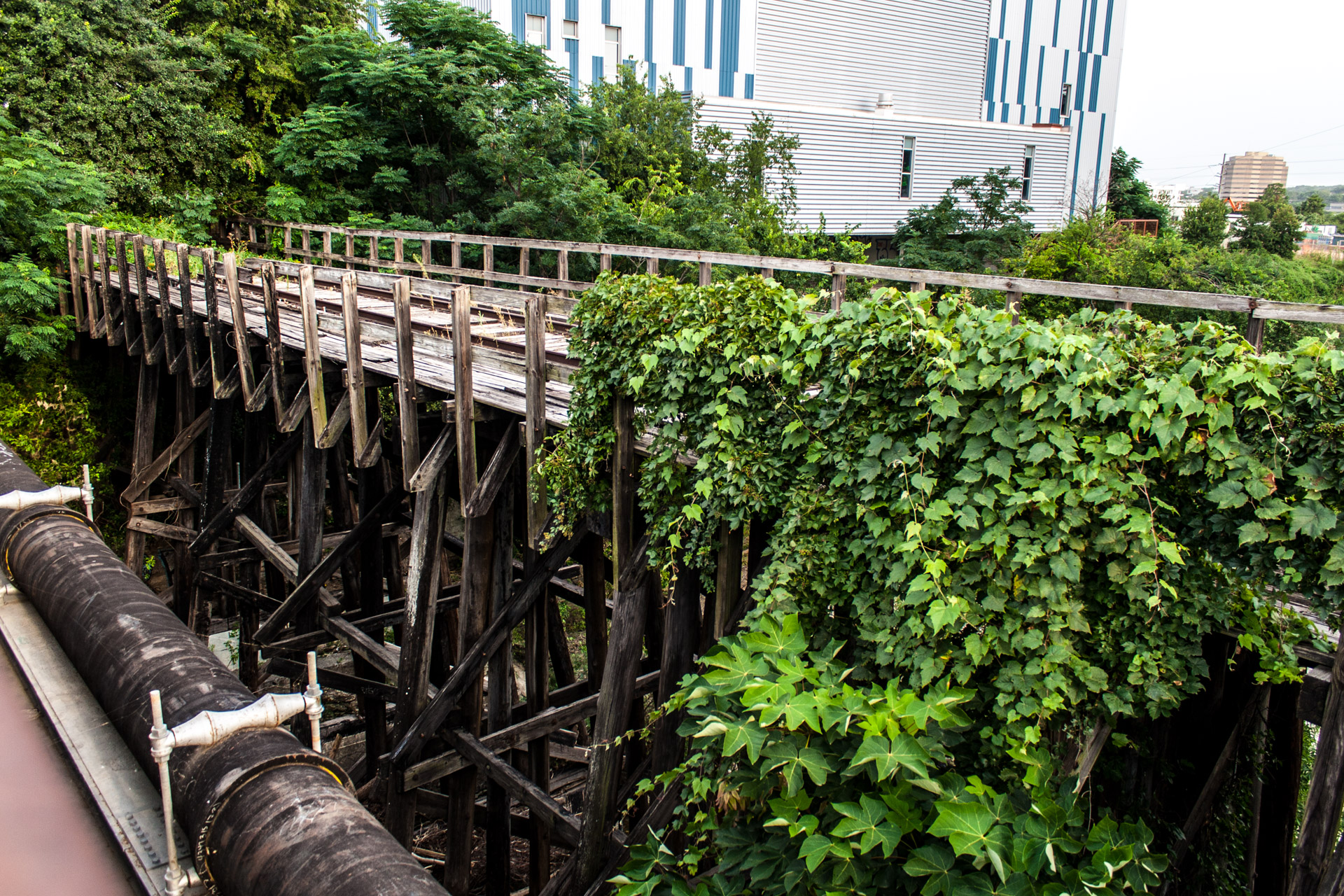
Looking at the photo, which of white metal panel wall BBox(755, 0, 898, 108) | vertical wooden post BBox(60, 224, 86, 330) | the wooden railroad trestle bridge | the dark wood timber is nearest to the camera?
the dark wood timber

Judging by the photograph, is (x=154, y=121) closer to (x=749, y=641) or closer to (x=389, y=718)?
(x=389, y=718)

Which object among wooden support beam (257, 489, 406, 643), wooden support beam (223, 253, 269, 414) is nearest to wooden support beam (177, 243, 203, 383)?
wooden support beam (223, 253, 269, 414)

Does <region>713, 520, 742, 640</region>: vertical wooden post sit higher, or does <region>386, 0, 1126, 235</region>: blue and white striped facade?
<region>386, 0, 1126, 235</region>: blue and white striped facade

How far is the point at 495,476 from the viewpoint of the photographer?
5.39 meters

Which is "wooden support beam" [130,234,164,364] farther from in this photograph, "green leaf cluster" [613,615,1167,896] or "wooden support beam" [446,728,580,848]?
"green leaf cluster" [613,615,1167,896]

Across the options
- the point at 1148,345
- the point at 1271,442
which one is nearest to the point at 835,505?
the point at 1148,345

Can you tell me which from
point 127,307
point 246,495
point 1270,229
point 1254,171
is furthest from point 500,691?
point 1254,171

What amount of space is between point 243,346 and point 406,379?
2997 millimetres

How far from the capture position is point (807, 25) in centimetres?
2358

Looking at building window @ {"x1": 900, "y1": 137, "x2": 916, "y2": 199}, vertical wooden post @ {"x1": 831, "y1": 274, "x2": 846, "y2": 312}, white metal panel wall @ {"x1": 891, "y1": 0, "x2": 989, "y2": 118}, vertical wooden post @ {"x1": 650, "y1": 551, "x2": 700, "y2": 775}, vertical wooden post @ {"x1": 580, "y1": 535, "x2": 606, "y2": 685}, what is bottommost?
vertical wooden post @ {"x1": 580, "y1": 535, "x2": 606, "y2": 685}

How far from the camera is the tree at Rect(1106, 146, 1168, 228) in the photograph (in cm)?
3403

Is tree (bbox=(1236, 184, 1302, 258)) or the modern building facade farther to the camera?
the modern building facade

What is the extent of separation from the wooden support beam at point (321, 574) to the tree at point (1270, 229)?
38855 millimetres

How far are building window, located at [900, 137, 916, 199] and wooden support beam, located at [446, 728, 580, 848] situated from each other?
22734 mm
